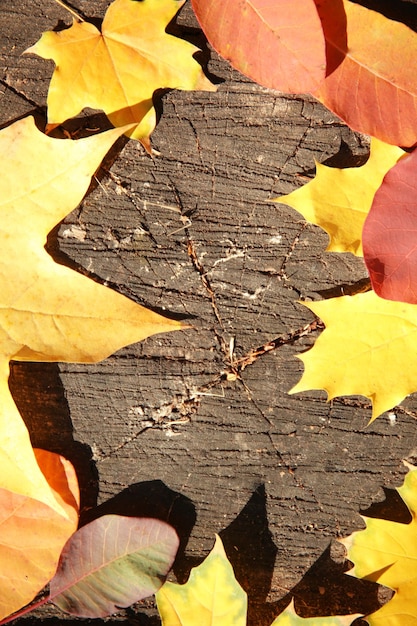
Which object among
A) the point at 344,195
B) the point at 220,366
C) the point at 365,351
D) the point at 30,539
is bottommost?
the point at 30,539

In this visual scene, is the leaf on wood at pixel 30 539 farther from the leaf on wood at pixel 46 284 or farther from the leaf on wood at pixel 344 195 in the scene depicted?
the leaf on wood at pixel 344 195

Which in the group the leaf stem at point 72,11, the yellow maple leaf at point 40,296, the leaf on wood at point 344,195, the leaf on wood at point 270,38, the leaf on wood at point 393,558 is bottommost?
the leaf on wood at point 393,558

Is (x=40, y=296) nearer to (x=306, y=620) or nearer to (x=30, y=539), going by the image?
(x=30, y=539)

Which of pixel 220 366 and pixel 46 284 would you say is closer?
pixel 46 284

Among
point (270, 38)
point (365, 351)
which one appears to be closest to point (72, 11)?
point (270, 38)

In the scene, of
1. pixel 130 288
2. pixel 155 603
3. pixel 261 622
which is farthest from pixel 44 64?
pixel 261 622

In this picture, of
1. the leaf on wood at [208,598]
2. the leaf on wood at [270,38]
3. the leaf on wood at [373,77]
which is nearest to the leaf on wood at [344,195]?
the leaf on wood at [373,77]
